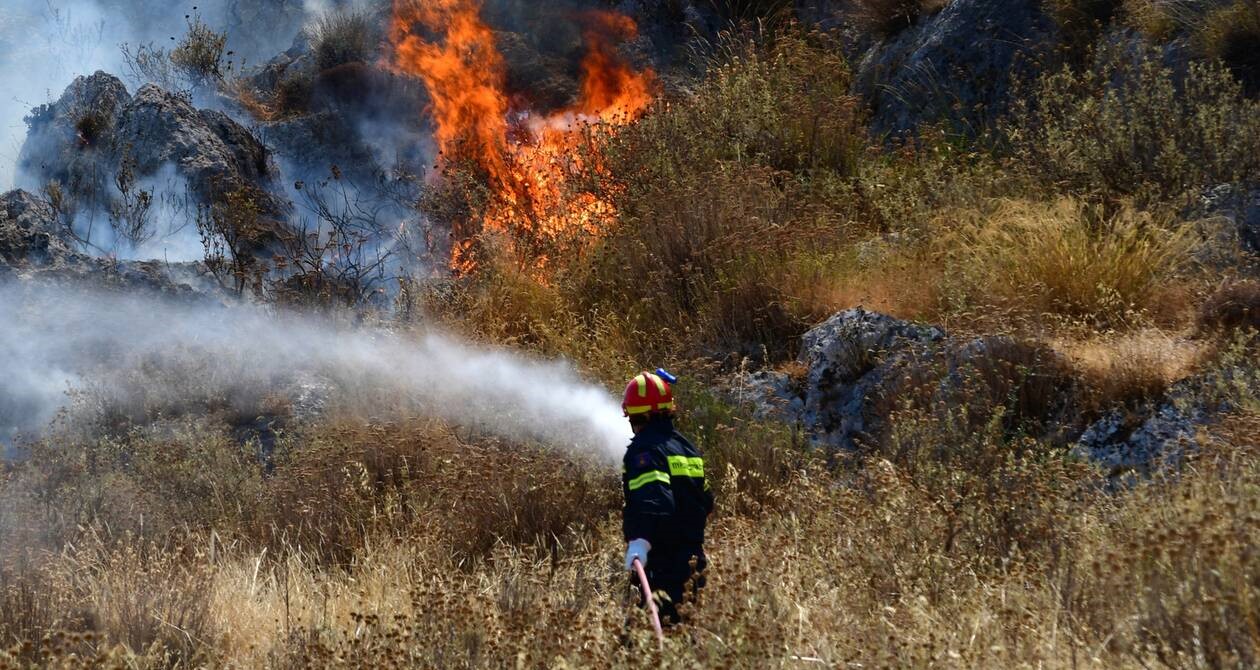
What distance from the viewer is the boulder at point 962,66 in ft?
32.3

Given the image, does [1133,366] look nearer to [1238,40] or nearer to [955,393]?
[955,393]

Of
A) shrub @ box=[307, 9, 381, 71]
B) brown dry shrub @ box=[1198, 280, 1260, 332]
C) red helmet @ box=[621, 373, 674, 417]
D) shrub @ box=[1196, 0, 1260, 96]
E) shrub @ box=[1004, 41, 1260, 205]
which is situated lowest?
red helmet @ box=[621, 373, 674, 417]

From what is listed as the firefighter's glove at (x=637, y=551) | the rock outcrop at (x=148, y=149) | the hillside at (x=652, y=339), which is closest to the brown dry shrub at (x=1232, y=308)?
the hillside at (x=652, y=339)

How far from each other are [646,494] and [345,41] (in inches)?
397

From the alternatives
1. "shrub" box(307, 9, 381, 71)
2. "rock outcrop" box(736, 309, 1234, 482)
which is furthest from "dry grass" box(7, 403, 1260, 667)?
"shrub" box(307, 9, 381, 71)

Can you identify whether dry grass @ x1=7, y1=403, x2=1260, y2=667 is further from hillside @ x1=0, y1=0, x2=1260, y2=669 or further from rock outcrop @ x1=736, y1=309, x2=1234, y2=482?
rock outcrop @ x1=736, y1=309, x2=1234, y2=482

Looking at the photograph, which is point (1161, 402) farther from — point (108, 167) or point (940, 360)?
point (108, 167)

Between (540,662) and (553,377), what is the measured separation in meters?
3.58

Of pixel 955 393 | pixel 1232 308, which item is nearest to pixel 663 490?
pixel 955 393

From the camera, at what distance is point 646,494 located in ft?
14.0

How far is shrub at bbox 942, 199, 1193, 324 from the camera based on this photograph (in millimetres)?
6586

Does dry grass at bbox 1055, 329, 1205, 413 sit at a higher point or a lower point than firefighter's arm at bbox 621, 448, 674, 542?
higher

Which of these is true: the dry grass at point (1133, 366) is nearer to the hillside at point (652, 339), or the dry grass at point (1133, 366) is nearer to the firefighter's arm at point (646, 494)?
the hillside at point (652, 339)

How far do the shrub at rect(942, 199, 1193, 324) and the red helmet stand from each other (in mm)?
2662
